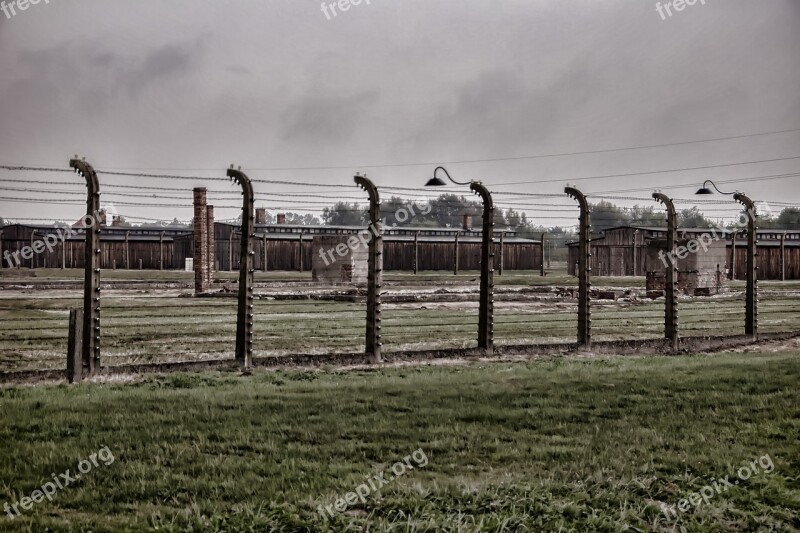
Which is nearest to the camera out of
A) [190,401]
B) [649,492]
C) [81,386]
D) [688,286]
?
[649,492]

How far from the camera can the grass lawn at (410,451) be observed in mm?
4629

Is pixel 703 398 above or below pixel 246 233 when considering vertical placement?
below

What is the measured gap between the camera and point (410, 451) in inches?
237

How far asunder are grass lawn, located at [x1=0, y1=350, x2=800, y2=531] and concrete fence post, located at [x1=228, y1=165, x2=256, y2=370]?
1.14m

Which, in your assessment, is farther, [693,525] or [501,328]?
[501,328]

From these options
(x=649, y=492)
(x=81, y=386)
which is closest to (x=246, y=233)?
(x=81, y=386)

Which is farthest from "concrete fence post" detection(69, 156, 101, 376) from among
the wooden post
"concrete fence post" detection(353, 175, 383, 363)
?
"concrete fence post" detection(353, 175, 383, 363)

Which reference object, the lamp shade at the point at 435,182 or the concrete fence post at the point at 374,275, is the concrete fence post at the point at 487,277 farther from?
the lamp shade at the point at 435,182

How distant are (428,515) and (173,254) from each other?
54408mm

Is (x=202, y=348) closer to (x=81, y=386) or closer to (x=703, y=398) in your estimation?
(x=81, y=386)

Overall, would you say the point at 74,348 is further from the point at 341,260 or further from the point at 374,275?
the point at 341,260

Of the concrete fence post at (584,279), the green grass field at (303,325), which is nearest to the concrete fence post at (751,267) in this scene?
the green grass field at (303,325)

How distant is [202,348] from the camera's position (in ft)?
43.9

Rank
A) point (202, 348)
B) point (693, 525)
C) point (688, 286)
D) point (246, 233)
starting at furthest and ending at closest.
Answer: point (688, 286) → point (202, 348) → point (246, 233) → point (693, 525)
